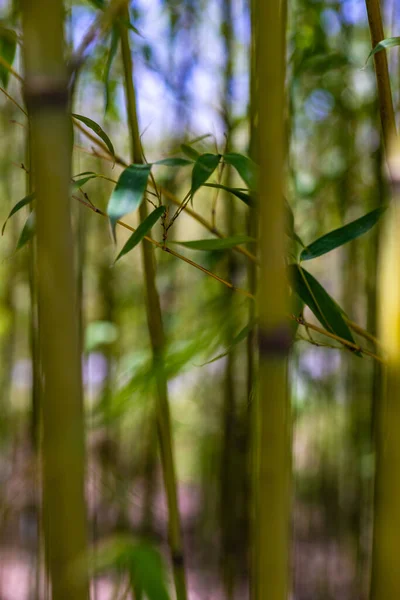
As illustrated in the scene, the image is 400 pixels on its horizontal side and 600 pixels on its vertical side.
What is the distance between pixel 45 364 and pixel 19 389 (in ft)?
5.90

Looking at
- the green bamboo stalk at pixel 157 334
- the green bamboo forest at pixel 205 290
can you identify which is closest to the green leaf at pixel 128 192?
the green bamboo forest at pixel 205 290

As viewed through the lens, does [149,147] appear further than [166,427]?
Yes

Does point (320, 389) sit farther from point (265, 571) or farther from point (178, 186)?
point (265, 571)

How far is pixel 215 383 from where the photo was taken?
5.80ft

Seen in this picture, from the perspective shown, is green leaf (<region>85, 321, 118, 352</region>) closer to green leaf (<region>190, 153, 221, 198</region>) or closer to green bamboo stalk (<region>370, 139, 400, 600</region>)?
green leaf (<region>190, 153, 221, 198</region>)

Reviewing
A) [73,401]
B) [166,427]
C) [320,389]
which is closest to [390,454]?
[73,401]

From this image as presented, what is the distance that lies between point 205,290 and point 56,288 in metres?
0.89

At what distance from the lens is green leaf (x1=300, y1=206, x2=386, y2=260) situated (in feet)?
1.53

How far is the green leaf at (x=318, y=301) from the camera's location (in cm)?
49

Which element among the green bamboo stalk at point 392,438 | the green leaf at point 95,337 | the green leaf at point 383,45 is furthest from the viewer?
the green leaf at point 95,337

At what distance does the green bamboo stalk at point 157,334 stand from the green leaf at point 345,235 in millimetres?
148

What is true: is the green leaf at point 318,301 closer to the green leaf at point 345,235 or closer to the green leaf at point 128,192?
the green leaf at point 345,235

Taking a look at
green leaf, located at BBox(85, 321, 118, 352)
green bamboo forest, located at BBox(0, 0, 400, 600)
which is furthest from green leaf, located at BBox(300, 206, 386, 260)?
green leaf, located at BBox(85, 321, 118, 352)

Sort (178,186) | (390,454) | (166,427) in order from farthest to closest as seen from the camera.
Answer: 1. (178,186)
2. (166,427)
3. (390,454)
